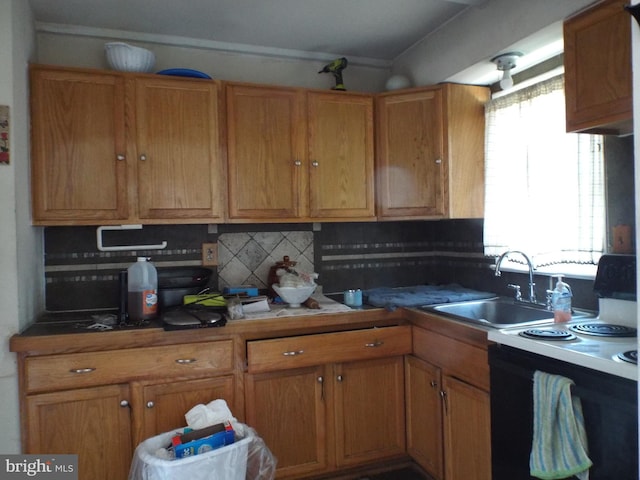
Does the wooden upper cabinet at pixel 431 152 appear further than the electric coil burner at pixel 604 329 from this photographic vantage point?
Yes

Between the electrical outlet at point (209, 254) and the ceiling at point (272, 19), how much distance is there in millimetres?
1192

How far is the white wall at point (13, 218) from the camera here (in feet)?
5.89

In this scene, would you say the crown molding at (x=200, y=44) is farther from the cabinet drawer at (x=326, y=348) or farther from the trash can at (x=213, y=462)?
the trash can at (x=213, y=462)

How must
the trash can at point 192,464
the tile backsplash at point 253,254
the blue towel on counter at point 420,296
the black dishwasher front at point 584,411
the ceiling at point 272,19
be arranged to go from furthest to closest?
the tile backsplash at point 253,254
the blue towel on counter at point 420,296
the ceiling at point 272,19
the trash can at point 192,464
the black dishwasher front at point 584,411

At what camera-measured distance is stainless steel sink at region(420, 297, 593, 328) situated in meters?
2.10

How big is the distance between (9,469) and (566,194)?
2.69 metres

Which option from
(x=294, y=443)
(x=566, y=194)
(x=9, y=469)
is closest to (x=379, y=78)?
(x=566, y=194)

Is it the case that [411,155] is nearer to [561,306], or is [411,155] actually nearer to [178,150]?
[561,306]

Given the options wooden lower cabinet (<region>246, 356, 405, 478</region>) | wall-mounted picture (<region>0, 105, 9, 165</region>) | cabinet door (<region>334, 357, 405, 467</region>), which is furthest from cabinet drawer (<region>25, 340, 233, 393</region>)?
wall-mounted picture (<region>0, 105, 9, 165</region>)

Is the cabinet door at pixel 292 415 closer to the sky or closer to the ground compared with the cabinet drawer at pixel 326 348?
closer to the ground

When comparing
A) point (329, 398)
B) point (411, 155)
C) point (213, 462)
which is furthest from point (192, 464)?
point (411, 155)

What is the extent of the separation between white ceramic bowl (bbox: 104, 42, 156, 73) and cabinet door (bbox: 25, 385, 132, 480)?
1.54 m
